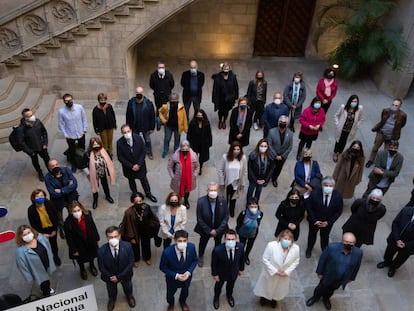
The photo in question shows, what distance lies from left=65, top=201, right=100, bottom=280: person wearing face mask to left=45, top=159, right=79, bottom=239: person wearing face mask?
2.81ft

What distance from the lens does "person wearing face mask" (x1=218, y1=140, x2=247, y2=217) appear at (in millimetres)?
7719

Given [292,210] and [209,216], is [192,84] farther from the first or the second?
[292,210]

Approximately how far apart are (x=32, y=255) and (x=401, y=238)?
580 cm

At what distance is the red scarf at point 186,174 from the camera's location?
7.80 m

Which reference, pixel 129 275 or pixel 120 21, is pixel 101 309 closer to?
pixel 129 275

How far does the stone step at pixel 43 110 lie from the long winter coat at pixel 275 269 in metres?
6.89

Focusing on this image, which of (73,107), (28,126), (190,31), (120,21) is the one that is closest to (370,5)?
(190,31)

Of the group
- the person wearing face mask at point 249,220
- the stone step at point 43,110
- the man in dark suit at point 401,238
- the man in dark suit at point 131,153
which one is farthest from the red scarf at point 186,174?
the stone step at point 43,110

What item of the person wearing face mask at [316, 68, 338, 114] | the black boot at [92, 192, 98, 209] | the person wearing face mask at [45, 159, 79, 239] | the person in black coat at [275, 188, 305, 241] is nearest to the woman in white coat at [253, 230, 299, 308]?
the person in black coat at [275, 188, 305, 241]

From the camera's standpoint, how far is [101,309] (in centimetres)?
691

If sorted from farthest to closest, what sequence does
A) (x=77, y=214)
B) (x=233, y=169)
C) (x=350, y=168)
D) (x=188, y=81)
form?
(x=188, y=81), (x=350, y=168), (x=233, y=169), (x=77, y=214)

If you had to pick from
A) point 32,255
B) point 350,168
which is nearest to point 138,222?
point 32,255

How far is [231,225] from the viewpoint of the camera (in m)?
8.40

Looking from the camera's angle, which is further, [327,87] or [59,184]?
[327,87]
